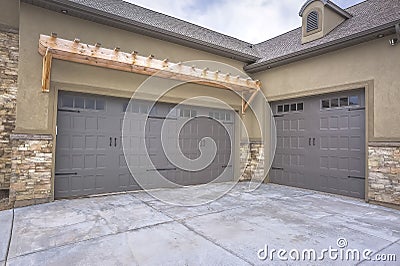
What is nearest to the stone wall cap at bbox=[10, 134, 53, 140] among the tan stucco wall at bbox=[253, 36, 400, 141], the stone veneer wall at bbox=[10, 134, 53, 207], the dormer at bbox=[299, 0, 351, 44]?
the stone veneer wall at bbox=[10, 134, 53, 207]

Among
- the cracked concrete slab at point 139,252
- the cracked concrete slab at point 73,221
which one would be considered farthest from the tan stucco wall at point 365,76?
the cracked concrete slab at point 73,221

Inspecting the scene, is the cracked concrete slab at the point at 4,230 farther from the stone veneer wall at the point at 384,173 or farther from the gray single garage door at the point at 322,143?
the gray single garage door at the point at 322,143

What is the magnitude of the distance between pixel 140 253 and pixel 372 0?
7.75 meters

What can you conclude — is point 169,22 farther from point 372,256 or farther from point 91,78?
point 372,256

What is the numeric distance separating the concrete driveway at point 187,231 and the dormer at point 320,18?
4.09 meters

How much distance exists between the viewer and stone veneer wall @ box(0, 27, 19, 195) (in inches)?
208

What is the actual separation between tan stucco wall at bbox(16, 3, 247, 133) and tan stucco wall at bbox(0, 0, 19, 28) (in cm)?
140

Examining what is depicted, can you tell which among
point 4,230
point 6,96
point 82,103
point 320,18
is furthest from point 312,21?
point 4,230

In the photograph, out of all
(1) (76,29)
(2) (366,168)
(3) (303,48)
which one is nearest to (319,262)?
(2) (366,168)

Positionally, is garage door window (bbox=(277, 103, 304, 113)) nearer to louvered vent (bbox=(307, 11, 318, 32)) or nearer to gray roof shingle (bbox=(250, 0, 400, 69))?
gray roof shingle (bbox=(250, 0, 400, 69))

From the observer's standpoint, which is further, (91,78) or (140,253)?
(91,78)

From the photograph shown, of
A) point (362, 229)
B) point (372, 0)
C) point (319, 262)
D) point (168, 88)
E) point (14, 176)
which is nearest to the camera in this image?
point (319, 262)

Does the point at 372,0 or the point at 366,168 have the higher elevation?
the point at 372,0

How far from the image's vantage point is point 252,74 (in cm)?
738
